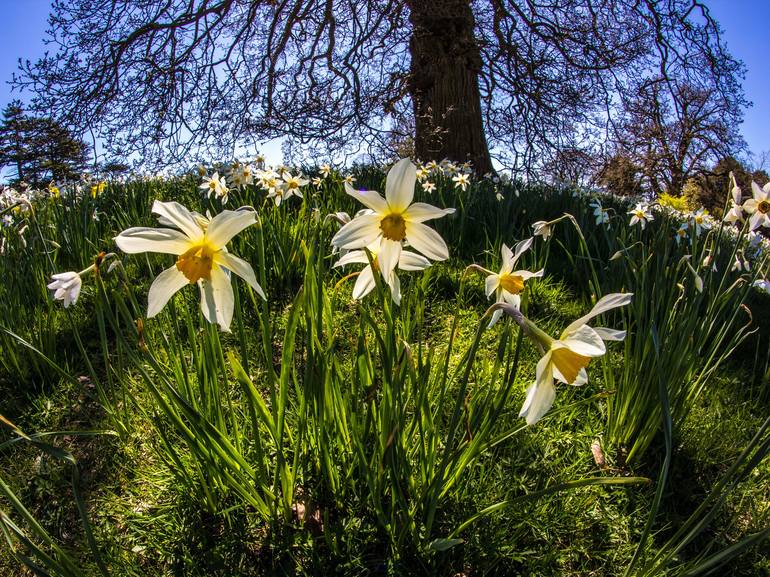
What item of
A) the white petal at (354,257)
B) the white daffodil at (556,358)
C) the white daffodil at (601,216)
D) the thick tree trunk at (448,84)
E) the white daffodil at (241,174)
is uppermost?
the thick tree trunk at (448,84)

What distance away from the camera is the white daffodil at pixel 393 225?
3.25 feet

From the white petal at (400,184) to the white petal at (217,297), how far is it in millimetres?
392

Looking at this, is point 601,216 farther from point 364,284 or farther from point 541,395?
point 541,395

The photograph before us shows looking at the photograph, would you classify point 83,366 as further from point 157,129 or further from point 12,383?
point 157,129

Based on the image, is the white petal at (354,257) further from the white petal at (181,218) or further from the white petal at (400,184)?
the white petal at (181,218)

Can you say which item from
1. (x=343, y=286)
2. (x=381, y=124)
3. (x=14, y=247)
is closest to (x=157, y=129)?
(x=381, y=124)

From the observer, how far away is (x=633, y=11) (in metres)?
7.64

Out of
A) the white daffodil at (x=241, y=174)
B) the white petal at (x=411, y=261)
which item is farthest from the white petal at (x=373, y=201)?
the white daffodil at (x=241, y=174)

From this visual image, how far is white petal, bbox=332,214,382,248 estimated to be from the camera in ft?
3.26

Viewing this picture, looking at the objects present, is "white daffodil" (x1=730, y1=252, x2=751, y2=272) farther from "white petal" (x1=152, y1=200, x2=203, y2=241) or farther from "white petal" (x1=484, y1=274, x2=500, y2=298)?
"white petal" (x1=152, y1=200, x2=203, y2=241)

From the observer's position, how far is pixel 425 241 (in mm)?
1045

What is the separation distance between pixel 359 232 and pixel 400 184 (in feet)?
0.45

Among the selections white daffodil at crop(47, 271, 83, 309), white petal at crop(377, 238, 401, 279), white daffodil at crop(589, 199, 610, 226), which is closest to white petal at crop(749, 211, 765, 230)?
white daffodil at crop(589, 199, 610, 226)

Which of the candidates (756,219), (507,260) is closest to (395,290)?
(507,260)
